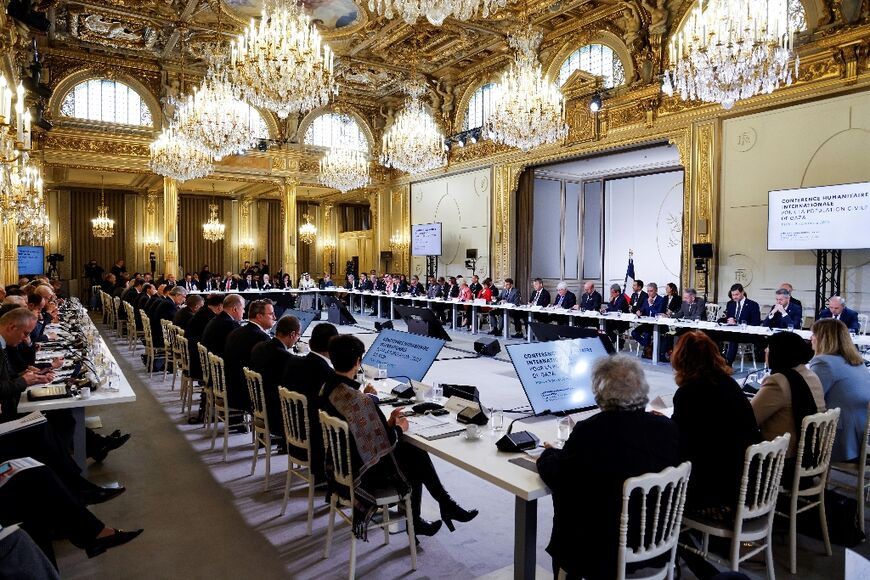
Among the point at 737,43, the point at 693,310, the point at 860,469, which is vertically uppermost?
the point at 737,43

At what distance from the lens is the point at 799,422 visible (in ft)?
9.64

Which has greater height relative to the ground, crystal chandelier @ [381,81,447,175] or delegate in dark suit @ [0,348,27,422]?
crystal chandelier @ [381,81,447,175]

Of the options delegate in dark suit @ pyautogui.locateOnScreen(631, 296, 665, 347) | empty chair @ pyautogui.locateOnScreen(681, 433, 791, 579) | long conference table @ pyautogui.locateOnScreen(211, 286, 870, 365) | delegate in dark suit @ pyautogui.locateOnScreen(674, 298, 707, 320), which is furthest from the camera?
delegate in dark suit @ pyautogui.locateOnScreen(631, 296, 665, 347)

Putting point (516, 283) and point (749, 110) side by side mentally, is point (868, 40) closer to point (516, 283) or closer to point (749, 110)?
point (749, 110)

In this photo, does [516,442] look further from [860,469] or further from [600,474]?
[860,469]

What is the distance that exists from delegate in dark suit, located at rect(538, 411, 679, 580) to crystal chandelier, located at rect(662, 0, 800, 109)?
526 cm

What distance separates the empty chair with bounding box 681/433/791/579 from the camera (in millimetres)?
2432

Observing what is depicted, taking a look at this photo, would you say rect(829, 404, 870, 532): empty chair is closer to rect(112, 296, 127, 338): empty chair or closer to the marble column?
rect(112, 296, 127, 338): empty chair

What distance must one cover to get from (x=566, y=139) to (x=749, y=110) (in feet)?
11.9

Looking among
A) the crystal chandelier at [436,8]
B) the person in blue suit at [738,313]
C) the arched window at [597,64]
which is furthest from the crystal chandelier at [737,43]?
the arched window at [597,64]

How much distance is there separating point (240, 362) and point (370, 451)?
227cm

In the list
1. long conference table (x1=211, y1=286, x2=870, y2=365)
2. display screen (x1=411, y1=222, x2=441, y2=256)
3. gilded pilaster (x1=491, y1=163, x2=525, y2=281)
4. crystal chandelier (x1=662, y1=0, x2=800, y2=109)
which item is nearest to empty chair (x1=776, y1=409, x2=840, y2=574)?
long conference table (x1=211, y1=286, x2=870, y2=365)

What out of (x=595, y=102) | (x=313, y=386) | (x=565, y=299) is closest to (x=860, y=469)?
(x=313, y=386)

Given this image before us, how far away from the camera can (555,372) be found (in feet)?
11.1
